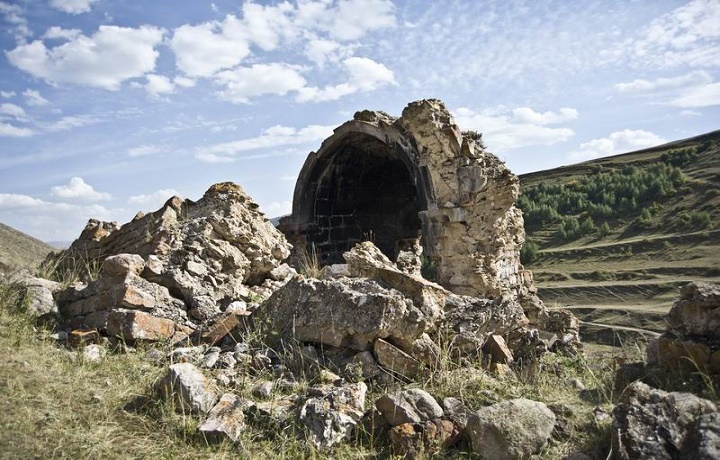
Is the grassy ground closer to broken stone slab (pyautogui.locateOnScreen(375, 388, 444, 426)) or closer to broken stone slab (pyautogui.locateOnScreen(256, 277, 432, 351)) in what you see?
broken stone slab (pyautogui.locateOnScreen(375, 388, 444, 426))

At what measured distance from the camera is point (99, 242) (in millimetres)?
5754

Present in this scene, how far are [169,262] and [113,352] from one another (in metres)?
1.07

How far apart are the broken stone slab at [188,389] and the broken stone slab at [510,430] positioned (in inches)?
53.6

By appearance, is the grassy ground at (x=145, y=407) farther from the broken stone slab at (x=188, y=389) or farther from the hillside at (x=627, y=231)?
the hillside at (x=627, y=231)

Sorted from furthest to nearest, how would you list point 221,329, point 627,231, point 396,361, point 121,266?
point 627,231 → point 121,266 → point 221,329 → point 396,361

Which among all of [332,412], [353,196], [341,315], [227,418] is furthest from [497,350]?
[353,196]

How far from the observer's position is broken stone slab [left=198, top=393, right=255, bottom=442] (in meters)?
2.42

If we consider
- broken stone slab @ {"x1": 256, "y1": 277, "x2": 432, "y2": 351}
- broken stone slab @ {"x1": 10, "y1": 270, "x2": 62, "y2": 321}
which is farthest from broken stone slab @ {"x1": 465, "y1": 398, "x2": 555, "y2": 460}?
broken stone slab @ {"x1": 10, "y1": 270, "x2": 62, "y2": 321}

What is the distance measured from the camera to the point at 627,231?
2338cm

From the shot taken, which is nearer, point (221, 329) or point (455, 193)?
point (221, 329)

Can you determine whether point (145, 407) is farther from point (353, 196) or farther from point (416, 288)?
point (353, 196)

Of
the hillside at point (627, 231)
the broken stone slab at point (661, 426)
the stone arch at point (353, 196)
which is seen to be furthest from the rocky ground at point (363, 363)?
the hillside at point (627, 231)

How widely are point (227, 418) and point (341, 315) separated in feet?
3.28

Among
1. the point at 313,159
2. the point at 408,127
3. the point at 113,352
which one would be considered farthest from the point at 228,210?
the point at 313,159
